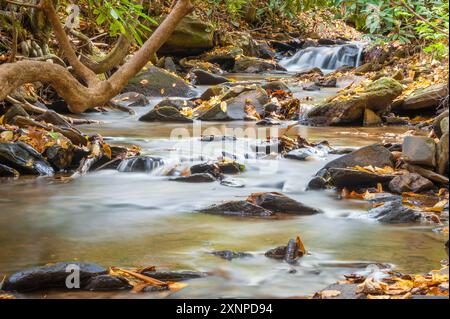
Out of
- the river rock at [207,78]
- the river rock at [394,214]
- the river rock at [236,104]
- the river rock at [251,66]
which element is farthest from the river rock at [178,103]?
the river rock at [394,214]

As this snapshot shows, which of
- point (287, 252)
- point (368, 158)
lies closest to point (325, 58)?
point (368, 158)

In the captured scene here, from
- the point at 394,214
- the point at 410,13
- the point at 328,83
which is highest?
the point at 410,13

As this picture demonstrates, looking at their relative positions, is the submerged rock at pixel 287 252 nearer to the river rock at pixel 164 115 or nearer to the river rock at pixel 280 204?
the river rock at pixel 280 204

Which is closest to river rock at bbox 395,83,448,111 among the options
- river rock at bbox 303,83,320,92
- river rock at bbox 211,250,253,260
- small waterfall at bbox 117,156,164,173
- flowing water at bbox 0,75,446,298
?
flowing water at bbox 0,75,446,298

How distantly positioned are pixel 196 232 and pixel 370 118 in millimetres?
6867

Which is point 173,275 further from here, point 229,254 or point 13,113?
point 13,113

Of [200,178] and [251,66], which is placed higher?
[251,66]

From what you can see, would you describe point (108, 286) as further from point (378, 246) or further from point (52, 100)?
point (52, 100)

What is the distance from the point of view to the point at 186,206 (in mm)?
6988

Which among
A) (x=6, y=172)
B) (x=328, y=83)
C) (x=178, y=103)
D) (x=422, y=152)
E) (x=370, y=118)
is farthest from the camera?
(x=328, y=83)

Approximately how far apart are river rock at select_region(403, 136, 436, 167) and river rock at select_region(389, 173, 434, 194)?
0.17 m

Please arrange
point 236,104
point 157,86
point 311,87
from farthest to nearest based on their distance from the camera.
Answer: point 311,87 → point 157,86 → point 236,104

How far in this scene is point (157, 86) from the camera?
1619cm

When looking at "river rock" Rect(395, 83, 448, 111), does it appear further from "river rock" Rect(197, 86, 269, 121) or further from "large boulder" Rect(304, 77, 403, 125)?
"river rock" Rect(197, 86, 269, 121)
